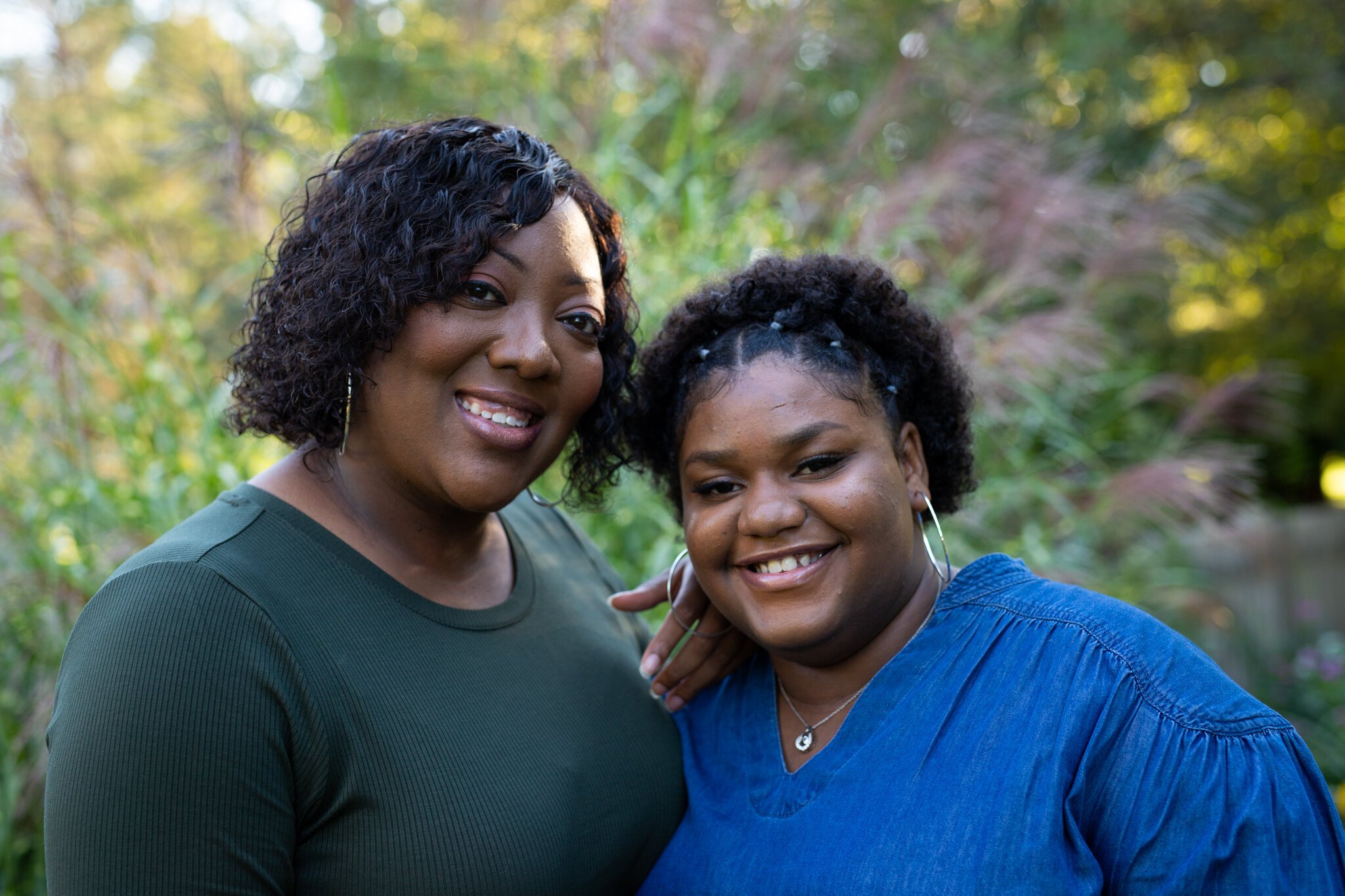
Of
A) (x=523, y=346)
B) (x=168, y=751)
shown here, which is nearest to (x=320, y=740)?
(x=168, y=751)

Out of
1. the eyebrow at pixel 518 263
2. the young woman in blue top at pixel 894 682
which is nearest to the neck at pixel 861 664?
the young woman in blue top at pixel 894 682

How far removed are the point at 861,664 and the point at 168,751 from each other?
1250 mm

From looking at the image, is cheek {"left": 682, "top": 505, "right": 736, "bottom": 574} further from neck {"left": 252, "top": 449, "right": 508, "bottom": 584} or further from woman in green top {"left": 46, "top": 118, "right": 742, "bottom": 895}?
neck {"left": 252, "top": 449, "right": 508, "bottom": 584}

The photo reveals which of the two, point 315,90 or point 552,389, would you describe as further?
point 315,90

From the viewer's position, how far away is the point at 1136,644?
1.80m

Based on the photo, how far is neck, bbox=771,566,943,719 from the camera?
6.98 feet

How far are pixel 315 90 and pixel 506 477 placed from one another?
5.01m

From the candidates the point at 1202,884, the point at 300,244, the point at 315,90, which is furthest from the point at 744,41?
the point at 1202,884

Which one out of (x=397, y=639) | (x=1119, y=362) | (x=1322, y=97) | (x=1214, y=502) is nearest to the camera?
(x=397, y=639)

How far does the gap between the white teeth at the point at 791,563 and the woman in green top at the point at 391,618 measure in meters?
0.44

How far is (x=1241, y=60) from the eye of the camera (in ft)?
24.3

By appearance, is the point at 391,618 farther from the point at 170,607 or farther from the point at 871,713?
the point at 871,713

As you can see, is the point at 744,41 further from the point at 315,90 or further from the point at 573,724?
the point at 573,724

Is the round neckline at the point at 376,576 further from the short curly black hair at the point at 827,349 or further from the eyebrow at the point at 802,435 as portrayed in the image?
the eyebrow at the point at 802,435
